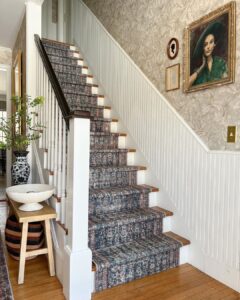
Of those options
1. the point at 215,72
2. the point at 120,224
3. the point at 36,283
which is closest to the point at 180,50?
the point at 215,72

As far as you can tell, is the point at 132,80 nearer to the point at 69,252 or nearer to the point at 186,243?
the point at 186,243

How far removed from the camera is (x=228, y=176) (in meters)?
1.91

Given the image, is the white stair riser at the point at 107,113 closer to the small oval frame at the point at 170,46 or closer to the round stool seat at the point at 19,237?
the small oval frame at the point at 170,46

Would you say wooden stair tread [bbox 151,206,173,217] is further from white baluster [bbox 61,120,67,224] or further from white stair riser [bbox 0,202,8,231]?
white stair riser [bbox 0,202,8,231]

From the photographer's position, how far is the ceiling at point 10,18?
304cm

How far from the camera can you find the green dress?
197 cm

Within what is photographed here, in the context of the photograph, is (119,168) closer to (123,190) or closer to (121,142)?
(123,190)

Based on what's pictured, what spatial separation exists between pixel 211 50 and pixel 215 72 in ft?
0.64

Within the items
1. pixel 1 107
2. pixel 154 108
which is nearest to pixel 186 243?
pixel 154 108

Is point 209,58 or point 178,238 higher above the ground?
point 209,58

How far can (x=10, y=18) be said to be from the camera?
11.0ft

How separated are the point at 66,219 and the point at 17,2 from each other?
2695 millimetres

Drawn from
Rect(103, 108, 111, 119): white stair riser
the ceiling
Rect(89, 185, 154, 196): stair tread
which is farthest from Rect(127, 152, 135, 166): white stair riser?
the ceiling

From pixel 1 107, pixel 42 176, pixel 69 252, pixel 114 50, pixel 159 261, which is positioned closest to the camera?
pixel 69 252
